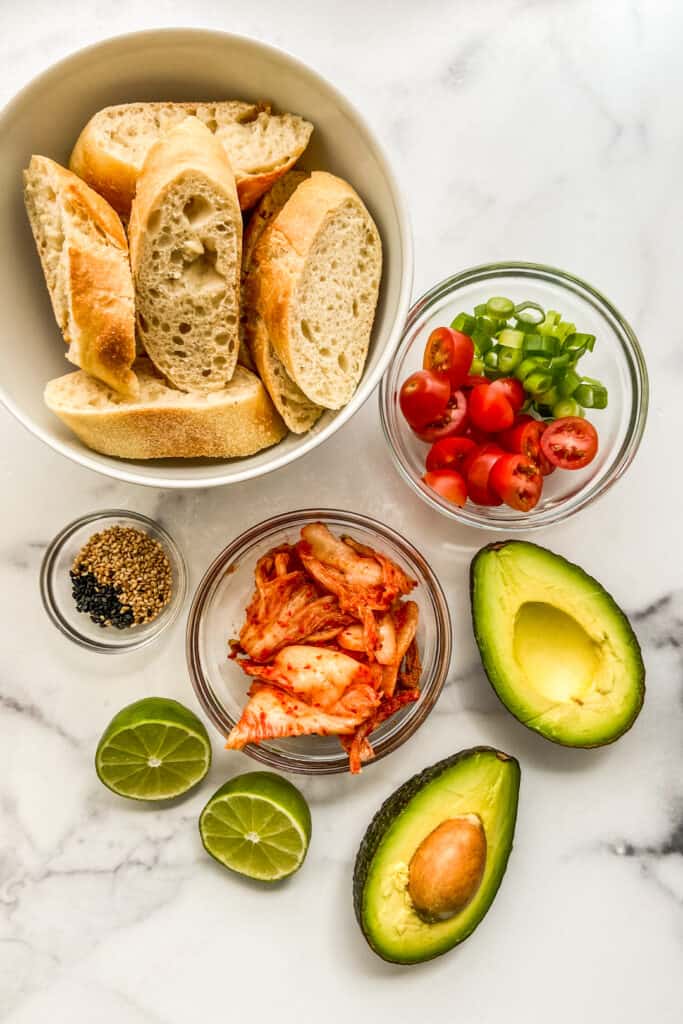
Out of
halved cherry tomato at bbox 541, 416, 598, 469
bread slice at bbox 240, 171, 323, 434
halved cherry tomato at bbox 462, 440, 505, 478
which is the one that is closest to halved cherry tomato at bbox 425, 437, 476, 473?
halved cherry tomato at bbox 462, 440, 505, 478

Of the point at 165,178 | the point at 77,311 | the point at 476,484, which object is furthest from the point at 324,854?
the point at 165,178

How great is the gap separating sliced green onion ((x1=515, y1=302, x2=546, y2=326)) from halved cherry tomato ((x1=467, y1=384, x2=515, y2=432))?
121 mm

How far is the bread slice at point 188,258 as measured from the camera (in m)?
1.03

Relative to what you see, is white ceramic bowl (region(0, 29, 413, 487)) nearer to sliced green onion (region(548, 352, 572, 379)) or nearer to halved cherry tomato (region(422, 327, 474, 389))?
halved cherry tomato (region(422, 327, 474, 389))

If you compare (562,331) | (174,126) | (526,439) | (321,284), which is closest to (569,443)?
(526,439)

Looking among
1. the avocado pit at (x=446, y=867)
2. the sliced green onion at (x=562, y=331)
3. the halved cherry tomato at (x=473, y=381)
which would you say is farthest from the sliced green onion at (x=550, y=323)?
the avocado pit at (x=446, y=867)

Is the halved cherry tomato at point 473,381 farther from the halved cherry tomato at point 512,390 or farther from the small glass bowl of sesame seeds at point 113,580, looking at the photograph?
the small glass bowl of sesame seeds at point 113,580

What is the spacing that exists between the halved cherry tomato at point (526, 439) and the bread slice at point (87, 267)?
54cm

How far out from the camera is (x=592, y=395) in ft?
4.30

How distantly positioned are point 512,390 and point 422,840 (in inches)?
25.7

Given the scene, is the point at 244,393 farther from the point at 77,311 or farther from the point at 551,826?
the point at 551,826

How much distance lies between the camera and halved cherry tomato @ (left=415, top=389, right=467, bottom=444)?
1.32 metres

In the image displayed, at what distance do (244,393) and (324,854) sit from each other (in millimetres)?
760

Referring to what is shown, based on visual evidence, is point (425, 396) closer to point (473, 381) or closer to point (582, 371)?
point (473, 381)
